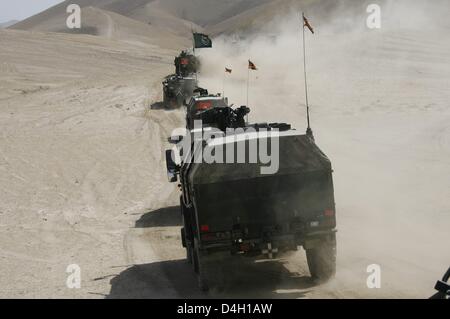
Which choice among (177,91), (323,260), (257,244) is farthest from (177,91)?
(257,244)

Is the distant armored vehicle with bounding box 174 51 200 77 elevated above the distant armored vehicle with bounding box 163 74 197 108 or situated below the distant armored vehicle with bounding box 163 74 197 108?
above

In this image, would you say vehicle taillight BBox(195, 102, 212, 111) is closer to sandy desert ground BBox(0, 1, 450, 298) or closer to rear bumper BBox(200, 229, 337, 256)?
sandy desert ground BBox(0, 1, 450, 298)

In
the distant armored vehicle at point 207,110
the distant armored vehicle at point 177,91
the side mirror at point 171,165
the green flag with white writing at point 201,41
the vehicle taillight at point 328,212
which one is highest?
the green flag with white writing at point 201,41

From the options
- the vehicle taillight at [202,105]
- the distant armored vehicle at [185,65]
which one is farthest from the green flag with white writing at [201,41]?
the vehicle taillight at [202,105]

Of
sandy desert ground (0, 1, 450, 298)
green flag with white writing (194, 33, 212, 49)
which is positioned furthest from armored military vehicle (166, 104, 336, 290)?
green flag with white writing (194, 33, 212, 49)

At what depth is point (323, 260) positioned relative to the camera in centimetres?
1006

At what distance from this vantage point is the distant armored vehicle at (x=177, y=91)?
3759 cm

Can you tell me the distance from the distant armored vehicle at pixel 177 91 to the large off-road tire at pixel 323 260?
27950 mm

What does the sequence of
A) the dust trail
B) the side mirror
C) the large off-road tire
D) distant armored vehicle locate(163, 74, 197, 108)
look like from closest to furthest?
the large off-road tire → the dust trail → the side mirror → distant armored vehicle locate(163, 74, 197, 108)

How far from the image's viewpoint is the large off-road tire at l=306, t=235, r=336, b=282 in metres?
9.93

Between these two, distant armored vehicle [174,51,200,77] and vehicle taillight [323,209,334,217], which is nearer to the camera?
vehicle taillight [323,209,334,217]

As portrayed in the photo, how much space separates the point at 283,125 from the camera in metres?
10.9

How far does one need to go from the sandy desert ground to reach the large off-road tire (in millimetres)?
152

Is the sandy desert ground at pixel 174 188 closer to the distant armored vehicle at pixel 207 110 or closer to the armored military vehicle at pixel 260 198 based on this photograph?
the armored military vehicle at pixel 260 198
